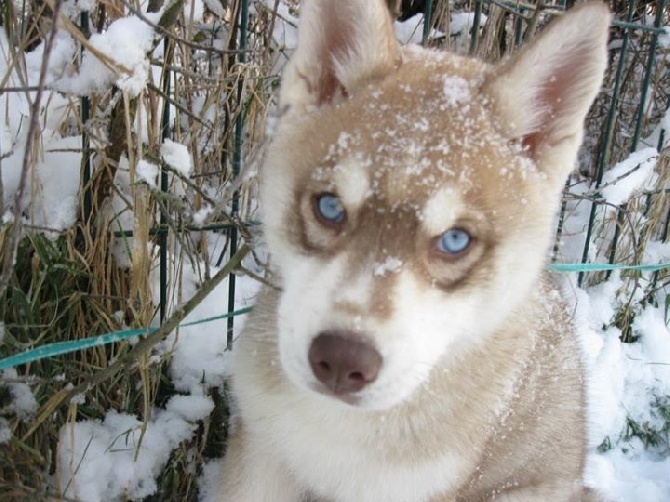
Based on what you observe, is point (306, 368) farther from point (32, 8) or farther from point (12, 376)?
point (32, 8)

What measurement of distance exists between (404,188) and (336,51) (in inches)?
24.0

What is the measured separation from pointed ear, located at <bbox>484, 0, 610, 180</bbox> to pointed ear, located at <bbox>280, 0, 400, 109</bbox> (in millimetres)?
327

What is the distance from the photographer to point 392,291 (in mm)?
1620

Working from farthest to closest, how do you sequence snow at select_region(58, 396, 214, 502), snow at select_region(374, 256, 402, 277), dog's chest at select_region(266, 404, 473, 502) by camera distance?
snow at select_region(58, 396, 214, 502)
dog's chest at select_region(266, 404, 473, 502)
snow at select_region(374, 256, 402, 277)

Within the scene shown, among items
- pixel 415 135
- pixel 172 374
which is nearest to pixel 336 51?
pixel 415 135

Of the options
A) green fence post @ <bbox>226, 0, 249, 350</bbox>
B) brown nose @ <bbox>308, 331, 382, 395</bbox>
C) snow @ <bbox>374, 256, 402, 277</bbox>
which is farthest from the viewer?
green fence post @ <bbox>226, 0, 249, 350</bbox>

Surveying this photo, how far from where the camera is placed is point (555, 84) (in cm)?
197

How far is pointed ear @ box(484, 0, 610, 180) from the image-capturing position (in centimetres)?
181

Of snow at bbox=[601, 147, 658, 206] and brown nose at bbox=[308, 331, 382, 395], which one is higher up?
snow at bbox=[601, 147, 658, 206]

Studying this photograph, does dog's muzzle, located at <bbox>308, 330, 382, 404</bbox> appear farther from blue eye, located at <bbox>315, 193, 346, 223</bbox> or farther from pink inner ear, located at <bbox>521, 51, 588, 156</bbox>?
pink inner ear, located at <bbox>521, 51, 588, 156</bbox>

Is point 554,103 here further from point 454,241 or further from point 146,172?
point 146,172

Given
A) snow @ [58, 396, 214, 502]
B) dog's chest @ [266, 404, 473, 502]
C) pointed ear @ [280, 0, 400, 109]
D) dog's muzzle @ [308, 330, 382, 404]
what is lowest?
snow @ [58, 396, 214, 502]

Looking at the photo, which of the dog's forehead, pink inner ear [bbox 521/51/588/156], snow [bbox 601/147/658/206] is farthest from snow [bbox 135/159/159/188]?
snow [bbox 601/147/658/206]

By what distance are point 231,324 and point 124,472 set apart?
0.76 metres
